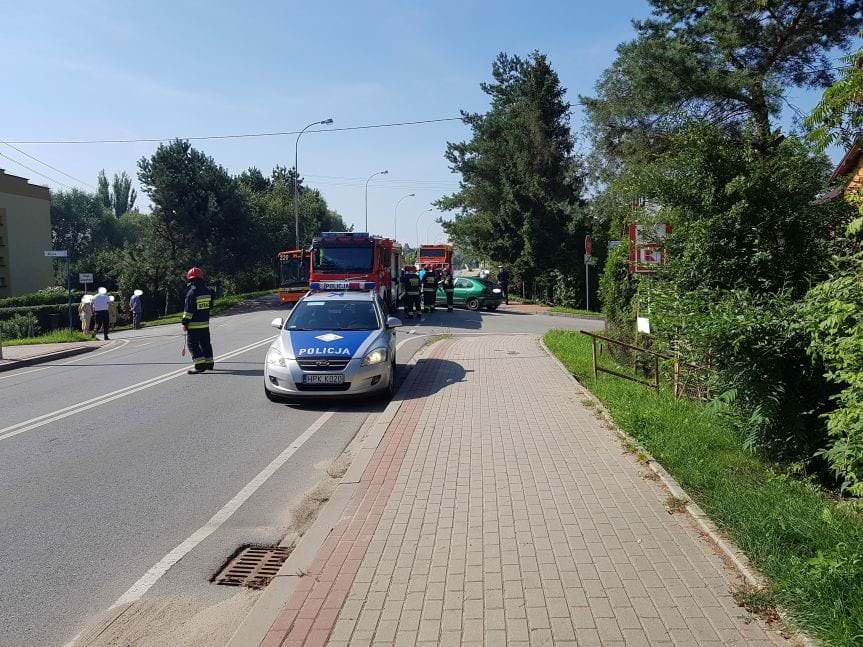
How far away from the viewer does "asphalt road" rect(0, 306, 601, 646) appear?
4.49 metres

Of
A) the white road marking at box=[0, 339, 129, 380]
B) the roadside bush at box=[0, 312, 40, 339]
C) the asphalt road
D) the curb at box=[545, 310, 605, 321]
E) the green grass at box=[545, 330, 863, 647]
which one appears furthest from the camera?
the curb at box=[545, 310, 605, 321]

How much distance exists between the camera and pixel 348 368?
9.90 meters

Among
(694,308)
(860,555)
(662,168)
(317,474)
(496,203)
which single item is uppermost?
(496,203)

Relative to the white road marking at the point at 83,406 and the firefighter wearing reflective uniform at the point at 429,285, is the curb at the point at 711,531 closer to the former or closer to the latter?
the white road marking at the point at 83,406

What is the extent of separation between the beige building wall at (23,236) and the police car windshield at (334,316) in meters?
45.7

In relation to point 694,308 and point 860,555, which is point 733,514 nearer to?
point 860,555

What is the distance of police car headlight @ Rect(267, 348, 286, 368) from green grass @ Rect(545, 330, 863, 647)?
4.55m

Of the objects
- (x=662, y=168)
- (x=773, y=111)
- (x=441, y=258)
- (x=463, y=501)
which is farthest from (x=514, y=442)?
(x=441, y=258)

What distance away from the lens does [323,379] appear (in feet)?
32.3

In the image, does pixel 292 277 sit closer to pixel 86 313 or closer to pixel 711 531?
pixel 86 313

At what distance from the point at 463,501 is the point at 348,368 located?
454cm

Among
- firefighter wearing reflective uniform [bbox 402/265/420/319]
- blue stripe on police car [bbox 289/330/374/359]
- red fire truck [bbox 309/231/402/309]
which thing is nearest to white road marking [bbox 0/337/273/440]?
Answer: blue stripe on police car [bbox 289/330/374/359]

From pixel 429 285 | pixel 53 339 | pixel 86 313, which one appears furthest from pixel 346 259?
pixel 86 313

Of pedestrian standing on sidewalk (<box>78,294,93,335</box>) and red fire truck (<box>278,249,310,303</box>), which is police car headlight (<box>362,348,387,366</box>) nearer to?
pedestrian standing on sidewalk (<box>78,294,93,335</box>)
